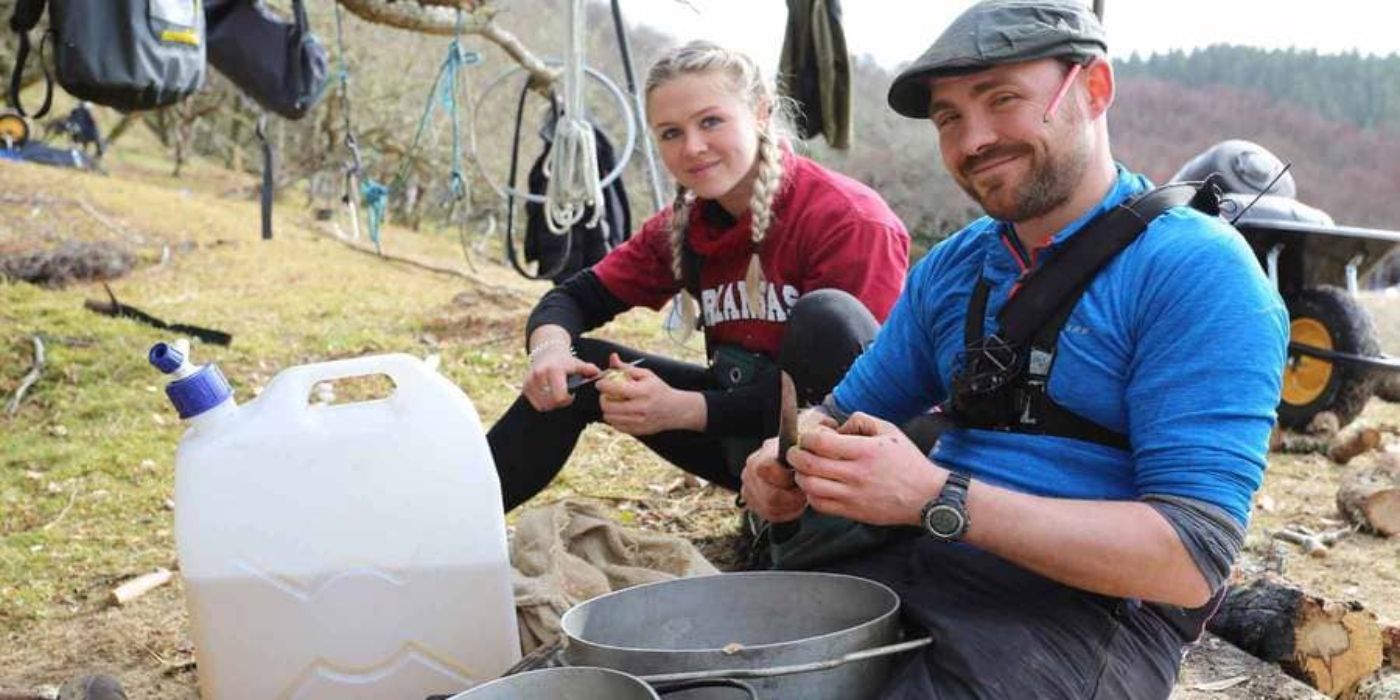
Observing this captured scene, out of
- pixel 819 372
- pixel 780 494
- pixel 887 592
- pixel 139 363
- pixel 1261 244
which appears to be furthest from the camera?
pixel 139 363

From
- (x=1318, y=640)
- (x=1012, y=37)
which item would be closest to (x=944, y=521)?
(x=1012, y=37)

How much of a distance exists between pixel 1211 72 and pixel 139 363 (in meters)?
8.38

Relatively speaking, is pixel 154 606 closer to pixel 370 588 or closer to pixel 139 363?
pixel 370 588

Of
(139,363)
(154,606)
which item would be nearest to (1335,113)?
(139,363)

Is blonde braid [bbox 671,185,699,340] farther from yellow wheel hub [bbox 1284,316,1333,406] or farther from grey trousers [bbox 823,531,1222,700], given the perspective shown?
yellow wheel hub [bbox 1284,316,1333,406]

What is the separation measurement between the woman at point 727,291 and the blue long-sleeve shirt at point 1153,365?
2.19ft

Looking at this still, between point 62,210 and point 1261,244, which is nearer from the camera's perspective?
point 1261,244

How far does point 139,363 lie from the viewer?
5.61 meters

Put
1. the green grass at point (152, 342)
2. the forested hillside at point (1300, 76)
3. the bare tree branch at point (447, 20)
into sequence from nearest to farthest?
the green grass at point (152, 342) < the bare tree branch at point (447, 20) < the forested hillside at point (1300, 76)

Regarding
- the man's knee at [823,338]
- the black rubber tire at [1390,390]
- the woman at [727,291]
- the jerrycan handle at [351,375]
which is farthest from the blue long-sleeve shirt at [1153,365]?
the black rubber tire at [1390,390]

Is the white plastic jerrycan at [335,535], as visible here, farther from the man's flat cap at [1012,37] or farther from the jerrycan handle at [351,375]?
the man's flat cap at [1012,37]

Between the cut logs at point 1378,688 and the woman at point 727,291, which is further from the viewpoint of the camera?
the woman at point 727,291

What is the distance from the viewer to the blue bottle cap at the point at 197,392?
1972 mm

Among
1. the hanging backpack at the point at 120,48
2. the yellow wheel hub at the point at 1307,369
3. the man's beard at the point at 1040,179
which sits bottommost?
the yellow wheel hub at the point at 1307,369
